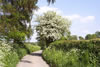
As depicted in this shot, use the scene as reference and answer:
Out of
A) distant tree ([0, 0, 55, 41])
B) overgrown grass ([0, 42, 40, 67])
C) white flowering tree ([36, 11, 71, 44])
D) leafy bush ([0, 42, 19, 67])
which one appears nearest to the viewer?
leafy bush ([0, 42, 19, 67])

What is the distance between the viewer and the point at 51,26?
32500 millimetres

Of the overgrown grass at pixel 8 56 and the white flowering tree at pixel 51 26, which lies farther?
the white flowering tree at pixel 51 26

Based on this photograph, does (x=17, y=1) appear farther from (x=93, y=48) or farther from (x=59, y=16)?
(x=59, y=16)

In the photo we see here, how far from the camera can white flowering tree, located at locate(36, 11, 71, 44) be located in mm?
32094

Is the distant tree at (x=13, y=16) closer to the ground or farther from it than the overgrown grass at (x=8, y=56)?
farther from it

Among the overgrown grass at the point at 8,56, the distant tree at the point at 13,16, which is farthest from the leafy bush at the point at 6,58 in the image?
the distant tree at the point at 13,16

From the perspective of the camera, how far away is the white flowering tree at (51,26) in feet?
105

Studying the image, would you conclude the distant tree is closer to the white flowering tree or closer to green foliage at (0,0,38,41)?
green foliage at (0,0,38,41)

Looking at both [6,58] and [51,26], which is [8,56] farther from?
[51,26]

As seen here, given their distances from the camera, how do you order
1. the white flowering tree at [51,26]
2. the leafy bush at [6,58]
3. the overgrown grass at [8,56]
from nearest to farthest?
the leafy bush at [6,58]
the overgrown grass at [8,56]
the white flowering tree at [51,26]

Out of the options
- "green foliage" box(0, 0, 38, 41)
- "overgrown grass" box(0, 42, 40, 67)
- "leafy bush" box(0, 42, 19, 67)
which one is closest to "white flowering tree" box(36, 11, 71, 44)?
"green foliage" box(0, 0, 38, 41)

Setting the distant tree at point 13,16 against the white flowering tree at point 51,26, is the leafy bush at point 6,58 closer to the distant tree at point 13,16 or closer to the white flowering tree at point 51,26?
the distant tree at point 13,16

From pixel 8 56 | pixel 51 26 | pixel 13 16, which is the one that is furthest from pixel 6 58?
pixel 51 26

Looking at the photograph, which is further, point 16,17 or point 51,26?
point 51,26
